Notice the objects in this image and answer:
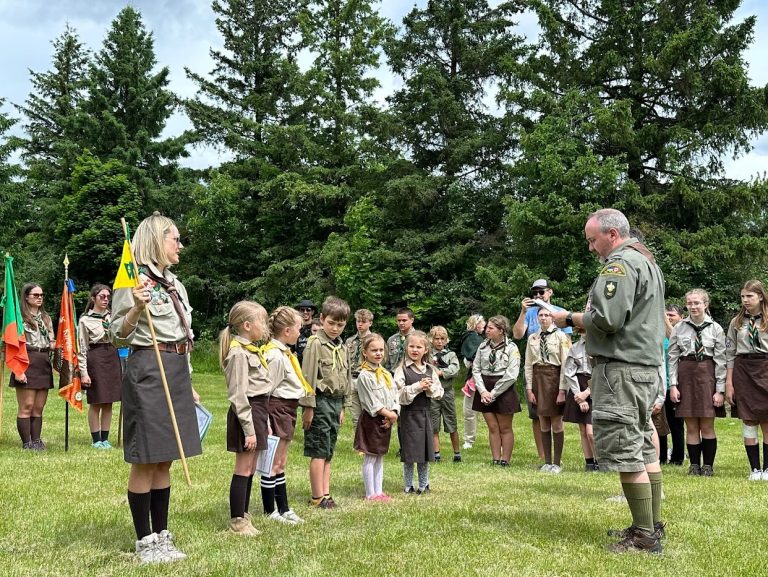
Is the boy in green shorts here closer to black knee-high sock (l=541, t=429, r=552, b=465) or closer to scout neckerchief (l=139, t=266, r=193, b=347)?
scout neckerchief (l=139, t=266, r=193, b=347)

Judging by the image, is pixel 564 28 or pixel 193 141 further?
pixel 193 141

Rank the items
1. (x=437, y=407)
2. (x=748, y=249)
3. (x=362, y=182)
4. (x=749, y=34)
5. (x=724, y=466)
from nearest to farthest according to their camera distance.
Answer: (x=724, y=466)
(x=437, y=407)
(x=748, y=249)
(x=749, y=34)
(x=362, y=182)

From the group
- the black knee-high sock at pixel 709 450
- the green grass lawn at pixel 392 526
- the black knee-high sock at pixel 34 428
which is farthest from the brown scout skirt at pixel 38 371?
the black knee-high sock at pixel 709 450

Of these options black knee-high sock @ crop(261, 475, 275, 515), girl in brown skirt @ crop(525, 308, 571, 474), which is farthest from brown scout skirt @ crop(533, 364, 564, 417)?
black knee-high sock @ crop(261, 475, 275, 515)

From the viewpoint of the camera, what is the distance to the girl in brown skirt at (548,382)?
9.44 meters

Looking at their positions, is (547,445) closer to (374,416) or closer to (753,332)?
(753,332)

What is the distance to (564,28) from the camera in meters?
25.0

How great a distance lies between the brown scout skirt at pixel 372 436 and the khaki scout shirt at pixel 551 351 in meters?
3.19

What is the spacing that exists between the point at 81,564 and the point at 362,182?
86.1 feet

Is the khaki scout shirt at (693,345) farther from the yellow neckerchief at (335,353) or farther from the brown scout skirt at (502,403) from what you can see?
the yellow neckerchief at (335,353)

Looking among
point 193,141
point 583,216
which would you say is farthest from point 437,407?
point 193,141

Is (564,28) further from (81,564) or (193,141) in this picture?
(81,564)

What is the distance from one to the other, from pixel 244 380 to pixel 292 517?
4.43ft

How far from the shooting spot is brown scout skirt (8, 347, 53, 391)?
31.7 feet
